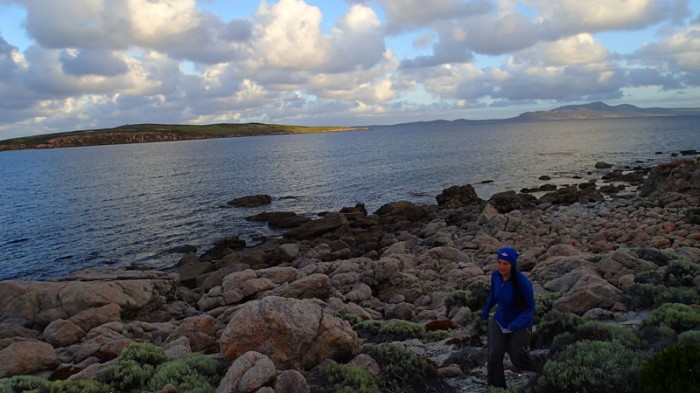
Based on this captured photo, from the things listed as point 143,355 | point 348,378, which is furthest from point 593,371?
point 143,355

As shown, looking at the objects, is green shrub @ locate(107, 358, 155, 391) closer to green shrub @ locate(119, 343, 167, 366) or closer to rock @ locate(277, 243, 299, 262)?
green shrub @ locate(119, 343, 167, 366)

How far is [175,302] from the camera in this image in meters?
22.6

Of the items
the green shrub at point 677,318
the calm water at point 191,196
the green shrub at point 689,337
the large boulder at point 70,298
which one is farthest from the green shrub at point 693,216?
the large boulder at point 70,298

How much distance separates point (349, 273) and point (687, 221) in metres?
20.5

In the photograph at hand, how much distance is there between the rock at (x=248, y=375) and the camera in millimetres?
8477

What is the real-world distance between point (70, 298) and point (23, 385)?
406 inches

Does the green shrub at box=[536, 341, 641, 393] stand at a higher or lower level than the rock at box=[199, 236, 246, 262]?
higher

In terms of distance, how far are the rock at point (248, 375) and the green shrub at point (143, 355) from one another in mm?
3289

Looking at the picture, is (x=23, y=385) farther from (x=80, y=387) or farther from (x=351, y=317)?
(x=351, y=317)

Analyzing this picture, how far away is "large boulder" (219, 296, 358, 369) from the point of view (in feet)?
34.6

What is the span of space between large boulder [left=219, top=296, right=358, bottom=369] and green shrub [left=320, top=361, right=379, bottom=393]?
0.79 m

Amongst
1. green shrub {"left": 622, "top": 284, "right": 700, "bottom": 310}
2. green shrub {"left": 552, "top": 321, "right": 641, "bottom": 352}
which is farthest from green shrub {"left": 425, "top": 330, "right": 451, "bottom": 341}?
green shrub {"left": 622, "top": 284, "right": 700, "bottom": 310}

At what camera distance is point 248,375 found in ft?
28.3

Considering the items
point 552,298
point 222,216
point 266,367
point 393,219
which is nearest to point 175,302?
point 266,367
